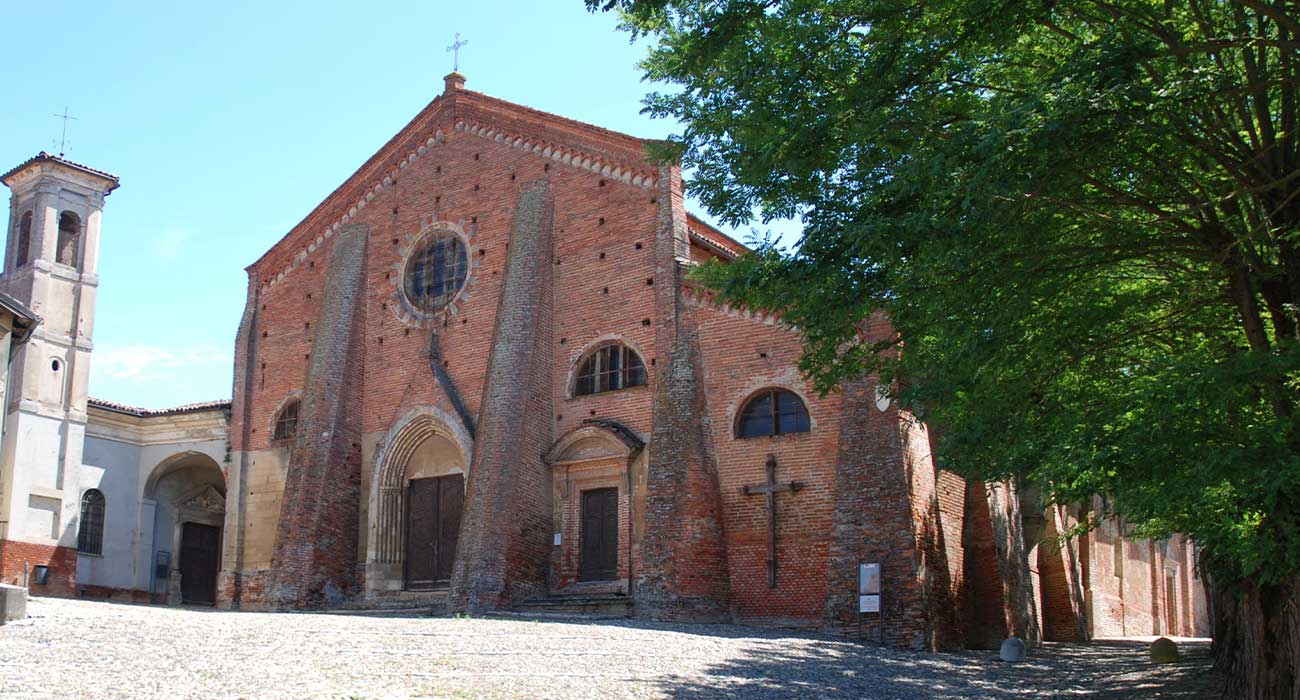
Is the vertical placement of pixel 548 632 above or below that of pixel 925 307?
below

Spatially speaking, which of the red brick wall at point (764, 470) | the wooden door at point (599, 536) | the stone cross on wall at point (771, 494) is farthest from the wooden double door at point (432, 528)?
the stone cross on wall at point (771, 494)

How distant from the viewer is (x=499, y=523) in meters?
20.6

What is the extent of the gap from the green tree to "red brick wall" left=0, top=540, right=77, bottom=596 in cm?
2046

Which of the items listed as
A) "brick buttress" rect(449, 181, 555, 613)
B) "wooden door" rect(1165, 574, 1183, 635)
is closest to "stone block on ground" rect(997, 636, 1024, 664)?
"brick buttress" rect(449, 181, 555, 613)

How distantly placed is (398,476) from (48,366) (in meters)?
9.99

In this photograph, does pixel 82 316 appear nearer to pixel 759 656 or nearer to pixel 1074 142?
pixel 759 656

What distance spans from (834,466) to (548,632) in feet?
19.7

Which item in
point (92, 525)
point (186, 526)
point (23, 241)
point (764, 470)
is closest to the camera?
point (764, 470)

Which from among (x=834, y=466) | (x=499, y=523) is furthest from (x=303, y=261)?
(x=834, y=466)

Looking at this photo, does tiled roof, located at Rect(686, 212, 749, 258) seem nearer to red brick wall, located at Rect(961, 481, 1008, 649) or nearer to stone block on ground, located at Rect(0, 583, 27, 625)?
red brick wall, located at Rect(961, 481, 1008, 649)

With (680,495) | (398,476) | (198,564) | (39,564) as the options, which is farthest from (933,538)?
(198,564)

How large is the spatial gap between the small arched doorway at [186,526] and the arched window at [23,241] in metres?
5.85

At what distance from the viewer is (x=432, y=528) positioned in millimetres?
23531

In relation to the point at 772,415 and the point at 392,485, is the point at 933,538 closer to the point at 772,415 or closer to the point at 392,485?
the point at 772,415
